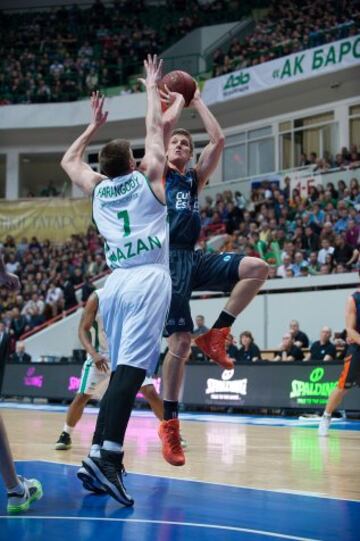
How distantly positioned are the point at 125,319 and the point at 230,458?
312 centimetres

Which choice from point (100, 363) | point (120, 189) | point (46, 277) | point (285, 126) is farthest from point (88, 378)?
point (285, 126)

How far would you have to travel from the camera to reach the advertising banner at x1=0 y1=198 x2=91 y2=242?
30547 mm

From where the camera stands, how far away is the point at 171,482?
6.03 m

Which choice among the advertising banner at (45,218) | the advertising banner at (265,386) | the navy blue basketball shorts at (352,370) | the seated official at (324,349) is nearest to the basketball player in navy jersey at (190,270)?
the navy blue basketball shorts at (352,370)

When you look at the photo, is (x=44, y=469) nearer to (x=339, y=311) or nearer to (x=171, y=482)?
(x=171, y=482)

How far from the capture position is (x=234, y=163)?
101 ft

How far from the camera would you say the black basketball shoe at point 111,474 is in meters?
4.86

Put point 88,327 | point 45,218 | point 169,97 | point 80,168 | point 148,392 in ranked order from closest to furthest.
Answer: point 80,168 < point 169,97 < point 148,392 < point 88,327 < point 45,218

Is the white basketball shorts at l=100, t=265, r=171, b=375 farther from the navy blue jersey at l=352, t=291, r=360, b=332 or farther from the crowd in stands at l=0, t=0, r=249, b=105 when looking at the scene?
the crowd in stands at l=0, t=0, r=249, b=105

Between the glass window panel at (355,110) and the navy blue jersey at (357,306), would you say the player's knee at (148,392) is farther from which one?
the glass window panel at (355,110)

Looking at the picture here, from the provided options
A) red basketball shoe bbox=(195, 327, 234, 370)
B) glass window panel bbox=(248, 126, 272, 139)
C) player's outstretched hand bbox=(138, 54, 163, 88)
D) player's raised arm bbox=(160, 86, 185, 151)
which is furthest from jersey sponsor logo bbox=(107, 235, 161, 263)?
glass window panel bbox=(248, 126, 272, 139)

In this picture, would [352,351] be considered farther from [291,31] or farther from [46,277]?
[291,31]

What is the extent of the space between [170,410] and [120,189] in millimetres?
1905

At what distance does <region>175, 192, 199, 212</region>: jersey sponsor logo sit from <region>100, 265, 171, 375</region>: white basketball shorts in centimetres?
148
